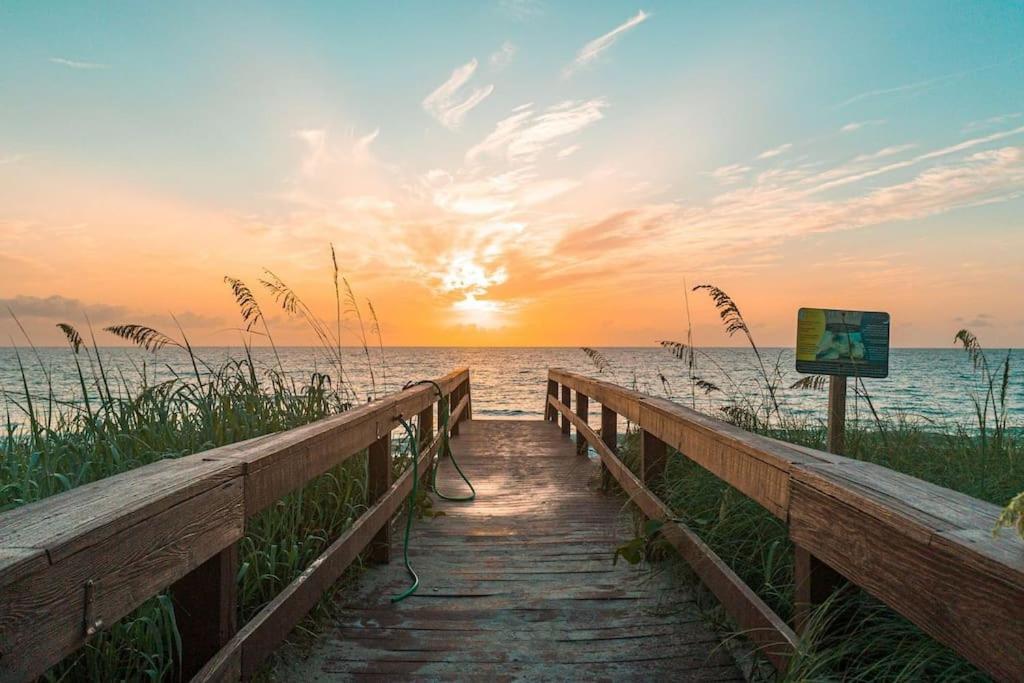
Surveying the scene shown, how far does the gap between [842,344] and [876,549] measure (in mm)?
2848

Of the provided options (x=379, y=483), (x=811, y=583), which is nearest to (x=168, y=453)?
(x=379, y=483)

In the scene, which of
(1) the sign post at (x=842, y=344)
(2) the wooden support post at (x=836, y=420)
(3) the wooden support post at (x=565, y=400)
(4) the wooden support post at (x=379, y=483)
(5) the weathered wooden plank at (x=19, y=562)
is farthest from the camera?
(3) the wooden support post at (x=565, y=400)

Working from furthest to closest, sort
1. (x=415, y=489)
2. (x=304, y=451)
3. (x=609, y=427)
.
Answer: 1. (x=609, y=427)
2. (x=415, y=489)
3. (x=304, y=451)

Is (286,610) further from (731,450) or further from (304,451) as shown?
(731,450)

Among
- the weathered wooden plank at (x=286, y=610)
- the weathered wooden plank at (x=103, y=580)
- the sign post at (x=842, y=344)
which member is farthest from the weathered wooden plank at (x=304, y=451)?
the sign post at (x=842, y=344)

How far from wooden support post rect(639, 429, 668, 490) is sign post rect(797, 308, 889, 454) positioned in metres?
1.05

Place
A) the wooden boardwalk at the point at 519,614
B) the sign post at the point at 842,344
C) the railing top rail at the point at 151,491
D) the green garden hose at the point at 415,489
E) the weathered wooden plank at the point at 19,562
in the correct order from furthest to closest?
the sign post at the point at 842,344, the green garden hose at the point at 415,489, the wooden boardwalk at the point at 519,614, the railing top rail at the point at 151,491, the weathered wooden plank at the point at 19,562

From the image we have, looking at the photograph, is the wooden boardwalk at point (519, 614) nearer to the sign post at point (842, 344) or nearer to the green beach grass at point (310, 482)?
the green beach grass at point (310, 482)

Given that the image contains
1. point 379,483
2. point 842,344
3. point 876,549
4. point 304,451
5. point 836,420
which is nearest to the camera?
point 876,549

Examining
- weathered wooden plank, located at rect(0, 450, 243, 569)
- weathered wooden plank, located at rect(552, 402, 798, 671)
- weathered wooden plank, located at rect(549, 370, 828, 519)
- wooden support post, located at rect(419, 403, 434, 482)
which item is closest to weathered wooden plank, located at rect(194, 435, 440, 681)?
weathered wooden plank, located at rect(0, 450, 243, 569)

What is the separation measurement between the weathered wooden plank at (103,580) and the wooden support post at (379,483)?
6.16 ft

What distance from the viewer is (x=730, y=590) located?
2340mm

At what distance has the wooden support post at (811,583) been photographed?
1814 mm

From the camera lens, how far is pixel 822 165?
12.1 m
